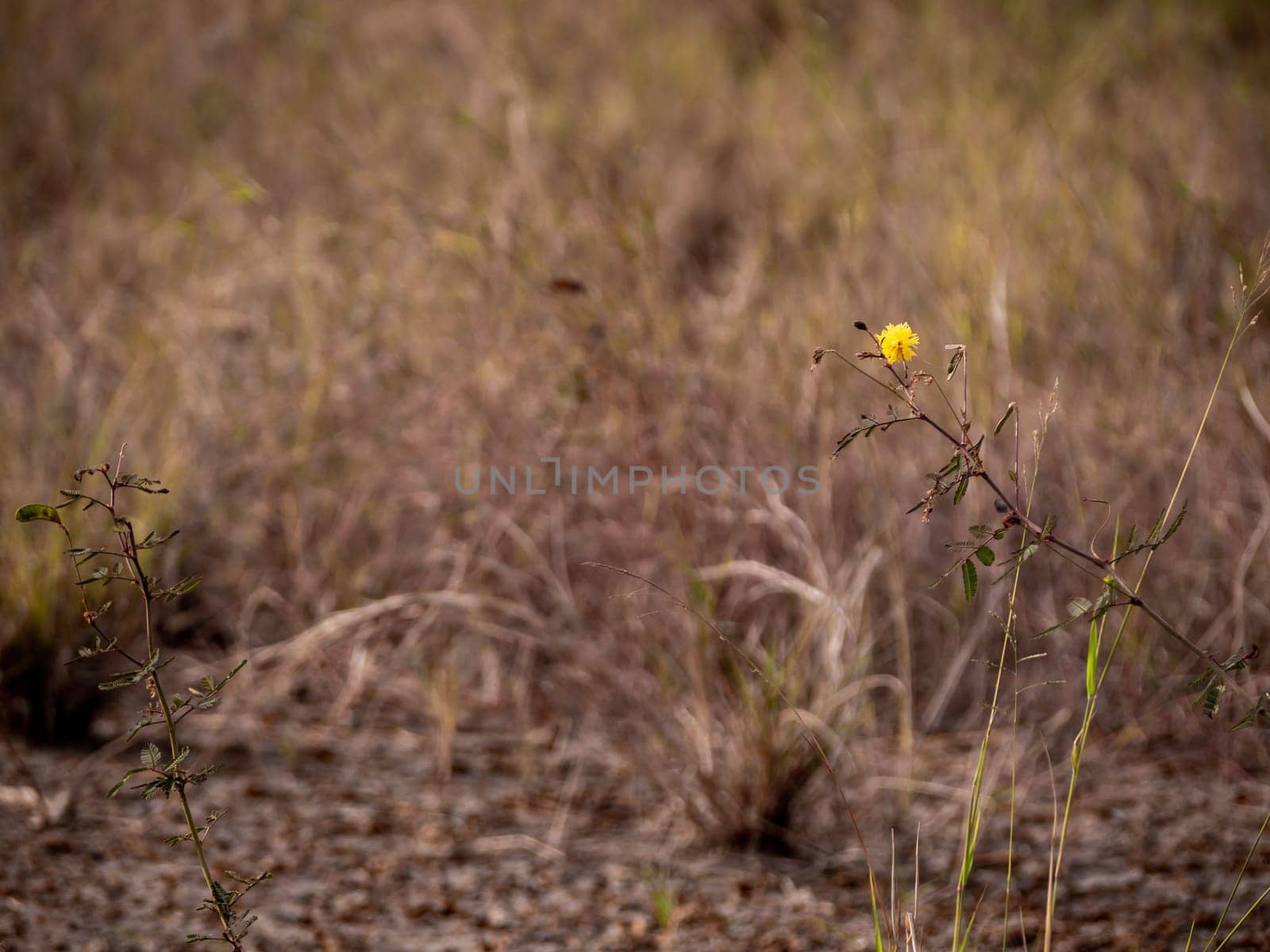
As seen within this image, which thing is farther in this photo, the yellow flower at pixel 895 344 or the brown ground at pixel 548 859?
the brown ground at pixel 548 859

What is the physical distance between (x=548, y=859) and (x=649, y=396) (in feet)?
2.70

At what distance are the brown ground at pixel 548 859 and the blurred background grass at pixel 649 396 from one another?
12 centimetres

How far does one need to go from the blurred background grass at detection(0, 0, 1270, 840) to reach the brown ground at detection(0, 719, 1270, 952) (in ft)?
0.38

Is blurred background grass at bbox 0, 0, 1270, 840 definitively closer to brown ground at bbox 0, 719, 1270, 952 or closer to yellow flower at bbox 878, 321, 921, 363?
brown ground at bbox 0, 719, 1270, 952

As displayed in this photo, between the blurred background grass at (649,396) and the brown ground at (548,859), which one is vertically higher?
the blurred background grass at (649,396)

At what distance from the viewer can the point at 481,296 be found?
Answer: 2332 millimetres

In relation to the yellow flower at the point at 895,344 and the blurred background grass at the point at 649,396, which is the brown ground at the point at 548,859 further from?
the yellow flower at the point at 895,344

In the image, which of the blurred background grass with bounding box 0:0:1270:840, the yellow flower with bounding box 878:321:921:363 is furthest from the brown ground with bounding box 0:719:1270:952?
the yellow flower with bounding box 878:321:921:363

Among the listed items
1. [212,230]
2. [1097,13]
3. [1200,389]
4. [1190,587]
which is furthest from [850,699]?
[1097,13]

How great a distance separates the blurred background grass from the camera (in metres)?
1.95

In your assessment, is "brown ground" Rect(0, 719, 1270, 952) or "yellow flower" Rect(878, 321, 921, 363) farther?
"brown ground" Rect(0, 719, 1270, 952)

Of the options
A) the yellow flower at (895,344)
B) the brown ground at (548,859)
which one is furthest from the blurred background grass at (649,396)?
the yellow flower at (895,344)

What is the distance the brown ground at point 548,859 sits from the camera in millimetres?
1493

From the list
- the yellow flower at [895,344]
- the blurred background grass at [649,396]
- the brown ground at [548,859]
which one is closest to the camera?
the yellow flower at [895,344]
